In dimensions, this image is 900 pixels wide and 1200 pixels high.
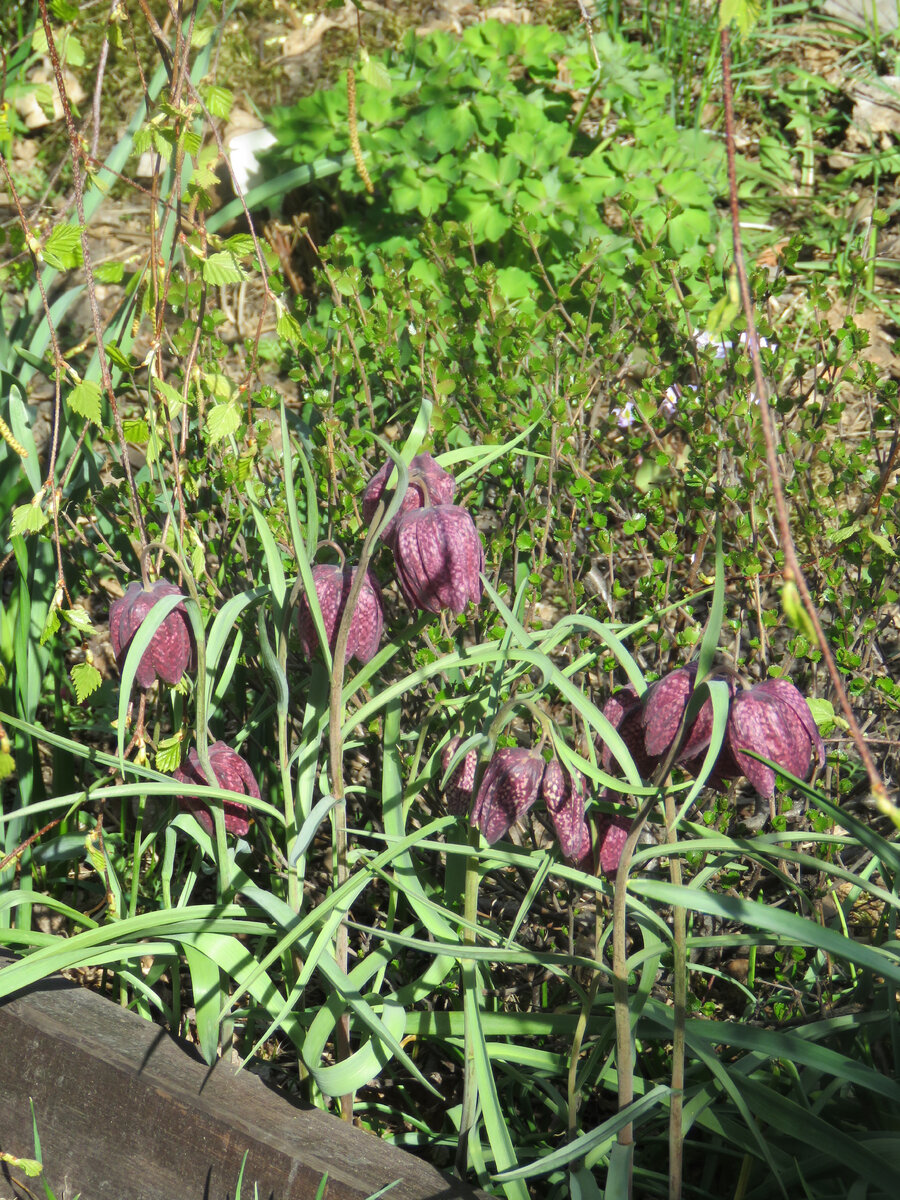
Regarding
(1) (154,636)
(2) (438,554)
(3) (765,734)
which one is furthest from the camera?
(1) (154,636)

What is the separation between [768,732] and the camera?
0.83 meters

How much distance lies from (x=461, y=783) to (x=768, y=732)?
0.31m

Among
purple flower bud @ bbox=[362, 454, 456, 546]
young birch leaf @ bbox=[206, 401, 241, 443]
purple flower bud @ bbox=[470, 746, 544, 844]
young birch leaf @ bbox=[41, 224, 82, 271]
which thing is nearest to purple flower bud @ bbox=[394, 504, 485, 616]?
purple flower bud @ bbox=[362, 454, 456, 546]

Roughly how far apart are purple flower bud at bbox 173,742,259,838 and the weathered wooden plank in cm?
25

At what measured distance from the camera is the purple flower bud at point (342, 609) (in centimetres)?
100

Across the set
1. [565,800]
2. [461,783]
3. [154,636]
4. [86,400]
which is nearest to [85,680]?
[154,636]

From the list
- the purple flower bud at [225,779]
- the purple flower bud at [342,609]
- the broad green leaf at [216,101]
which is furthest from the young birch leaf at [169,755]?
the broad green leaf at [216,101]

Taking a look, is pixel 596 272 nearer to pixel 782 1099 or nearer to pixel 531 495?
pixel 531 495

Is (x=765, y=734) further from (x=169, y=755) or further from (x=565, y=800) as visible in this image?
(x=169, y=755)

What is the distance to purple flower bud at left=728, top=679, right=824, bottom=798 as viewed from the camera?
0.83 metres

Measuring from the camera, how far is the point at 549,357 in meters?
1.41

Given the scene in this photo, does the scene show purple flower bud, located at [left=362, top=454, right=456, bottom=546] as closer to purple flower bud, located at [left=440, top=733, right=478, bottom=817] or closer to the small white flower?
purple flower bud, located at [left=440, top=733, right=478, bottom=817]

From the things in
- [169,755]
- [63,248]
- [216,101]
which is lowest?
[169,755]

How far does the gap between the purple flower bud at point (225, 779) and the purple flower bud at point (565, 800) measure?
328 mm
